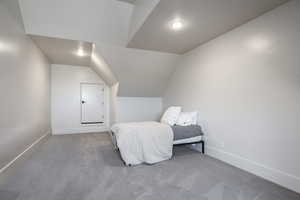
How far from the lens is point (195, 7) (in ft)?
6.82

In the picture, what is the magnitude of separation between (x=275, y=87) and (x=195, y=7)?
5.06 feet

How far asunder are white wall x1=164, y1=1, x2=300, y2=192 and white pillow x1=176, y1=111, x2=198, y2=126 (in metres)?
0.16


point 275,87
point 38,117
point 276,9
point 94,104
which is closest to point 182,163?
point 275,87

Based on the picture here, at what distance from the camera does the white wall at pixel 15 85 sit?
7.06 ft

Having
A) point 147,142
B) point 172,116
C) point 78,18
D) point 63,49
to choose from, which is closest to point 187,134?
point 172,116

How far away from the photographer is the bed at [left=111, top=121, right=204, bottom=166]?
2.68 metres

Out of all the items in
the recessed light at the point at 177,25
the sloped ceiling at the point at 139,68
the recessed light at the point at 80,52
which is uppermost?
the recessed light at the point at 80,52

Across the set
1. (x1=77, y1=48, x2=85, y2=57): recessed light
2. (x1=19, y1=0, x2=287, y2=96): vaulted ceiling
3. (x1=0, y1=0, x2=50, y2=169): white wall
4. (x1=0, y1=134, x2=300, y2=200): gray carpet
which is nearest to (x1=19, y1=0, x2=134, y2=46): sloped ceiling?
(x1=19, y1=0, x2=287, y2=96): vaulted ceiling

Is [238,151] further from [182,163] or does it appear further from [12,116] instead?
[12,116]

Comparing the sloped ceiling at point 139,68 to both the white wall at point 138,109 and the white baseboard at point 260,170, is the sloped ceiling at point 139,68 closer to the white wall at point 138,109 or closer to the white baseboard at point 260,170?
the white wall at point 138,109

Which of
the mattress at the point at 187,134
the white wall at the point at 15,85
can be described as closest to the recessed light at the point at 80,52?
the white wall at the point at 15,85

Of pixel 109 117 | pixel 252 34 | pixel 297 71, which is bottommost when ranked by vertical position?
pixel 109 117

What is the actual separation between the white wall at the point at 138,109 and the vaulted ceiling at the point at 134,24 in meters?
1.09

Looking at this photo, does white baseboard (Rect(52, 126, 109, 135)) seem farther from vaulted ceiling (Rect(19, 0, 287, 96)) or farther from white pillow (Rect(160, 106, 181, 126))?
white pillow (Rect(160, 106, 181, 126))
